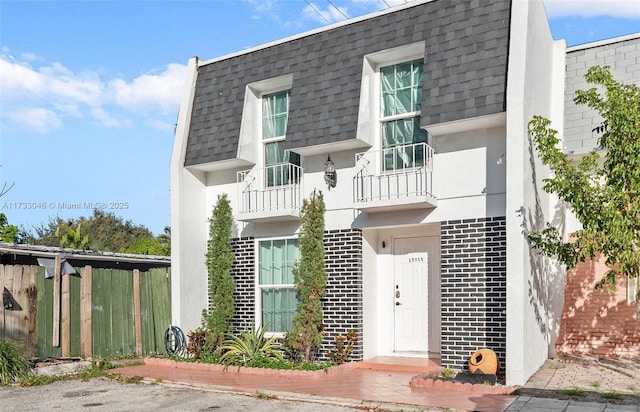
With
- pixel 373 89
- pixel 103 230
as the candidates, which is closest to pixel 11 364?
pixel 373 89

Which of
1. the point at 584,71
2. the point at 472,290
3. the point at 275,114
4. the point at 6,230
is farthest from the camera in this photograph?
the point at 6,230

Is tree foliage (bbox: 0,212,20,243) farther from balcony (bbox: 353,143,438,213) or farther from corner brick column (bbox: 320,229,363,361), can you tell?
balcony (bbox: 353,143,438,213)

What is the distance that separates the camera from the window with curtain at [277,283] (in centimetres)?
1227

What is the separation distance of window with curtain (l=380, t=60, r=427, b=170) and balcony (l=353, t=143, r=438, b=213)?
2cm

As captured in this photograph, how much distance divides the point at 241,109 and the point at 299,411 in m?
6.53

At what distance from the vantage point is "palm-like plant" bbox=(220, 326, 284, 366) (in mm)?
11430

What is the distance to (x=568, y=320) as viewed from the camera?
11.6 m

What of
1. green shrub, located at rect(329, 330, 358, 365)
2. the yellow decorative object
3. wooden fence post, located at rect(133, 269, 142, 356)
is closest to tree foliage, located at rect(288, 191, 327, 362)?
green shrub, located at rect(329, 330, 358, 365)

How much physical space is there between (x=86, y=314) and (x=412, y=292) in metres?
6.40

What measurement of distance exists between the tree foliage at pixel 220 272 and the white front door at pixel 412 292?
3259 millimetres

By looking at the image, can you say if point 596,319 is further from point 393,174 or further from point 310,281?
point 310,281

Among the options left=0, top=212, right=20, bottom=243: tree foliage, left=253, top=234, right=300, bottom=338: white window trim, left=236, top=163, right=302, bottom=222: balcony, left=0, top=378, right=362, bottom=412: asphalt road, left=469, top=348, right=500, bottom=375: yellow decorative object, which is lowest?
left=0, top=378, right=362, bottom=412: asphalt road

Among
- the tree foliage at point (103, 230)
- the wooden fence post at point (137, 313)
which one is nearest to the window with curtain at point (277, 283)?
the wooden fence post at point (137, 313)

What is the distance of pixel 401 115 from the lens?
1115 centimetres
